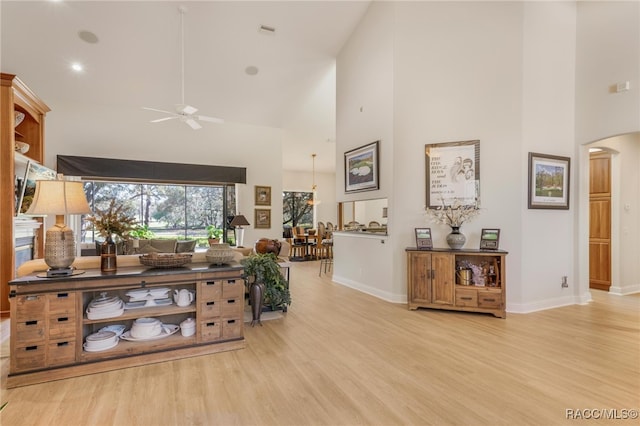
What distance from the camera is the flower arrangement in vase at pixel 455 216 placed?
4.16m

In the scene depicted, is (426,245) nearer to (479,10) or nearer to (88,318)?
(479,10)

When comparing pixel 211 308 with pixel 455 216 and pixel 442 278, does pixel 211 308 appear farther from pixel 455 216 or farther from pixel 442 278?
pixel 455 216

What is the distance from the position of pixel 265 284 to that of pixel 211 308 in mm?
1089

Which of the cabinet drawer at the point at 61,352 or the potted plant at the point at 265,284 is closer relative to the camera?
the cabinet drawer at the point at 61,352

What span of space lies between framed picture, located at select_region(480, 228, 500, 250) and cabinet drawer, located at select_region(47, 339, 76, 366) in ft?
14.9

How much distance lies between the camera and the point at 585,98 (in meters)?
4.47

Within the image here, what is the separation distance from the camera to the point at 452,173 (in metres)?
4.45

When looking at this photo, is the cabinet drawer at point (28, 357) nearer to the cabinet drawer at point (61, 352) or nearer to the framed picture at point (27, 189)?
the cabinet drawer at point (61, 352)

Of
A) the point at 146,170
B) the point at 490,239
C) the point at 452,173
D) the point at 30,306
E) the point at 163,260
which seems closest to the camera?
the point at 30,306

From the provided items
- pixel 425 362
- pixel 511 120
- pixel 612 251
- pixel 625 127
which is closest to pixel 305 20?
pixel 511 120

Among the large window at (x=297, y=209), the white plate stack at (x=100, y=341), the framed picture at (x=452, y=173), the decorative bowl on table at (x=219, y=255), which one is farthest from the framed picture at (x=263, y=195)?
the white plate stack at (x=100, y=341)

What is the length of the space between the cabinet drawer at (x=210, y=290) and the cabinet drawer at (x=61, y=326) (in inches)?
37.8

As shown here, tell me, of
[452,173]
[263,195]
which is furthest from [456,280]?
[263,195]

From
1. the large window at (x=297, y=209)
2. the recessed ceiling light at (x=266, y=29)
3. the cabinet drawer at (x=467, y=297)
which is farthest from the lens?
the large window at (x=297, y=209)
